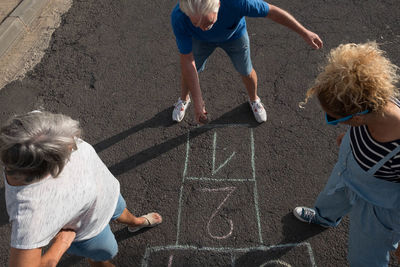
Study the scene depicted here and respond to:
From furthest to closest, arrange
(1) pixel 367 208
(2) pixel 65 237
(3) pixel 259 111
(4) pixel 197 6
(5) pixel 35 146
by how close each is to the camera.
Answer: (3) pixel 259 111, (4) pixel 197 6, (1) pixel 367 208, (2) pixel 65 237, (5) pixel 35 146

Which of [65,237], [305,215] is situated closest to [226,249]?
[305,215]

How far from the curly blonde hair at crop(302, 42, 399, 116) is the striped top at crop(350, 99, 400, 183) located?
174mm

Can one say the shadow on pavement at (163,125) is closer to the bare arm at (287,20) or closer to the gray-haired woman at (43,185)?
the bare arm at (287,20)

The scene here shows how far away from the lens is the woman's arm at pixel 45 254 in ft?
4.92

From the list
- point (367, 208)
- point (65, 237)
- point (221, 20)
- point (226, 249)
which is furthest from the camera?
point (226, 249)

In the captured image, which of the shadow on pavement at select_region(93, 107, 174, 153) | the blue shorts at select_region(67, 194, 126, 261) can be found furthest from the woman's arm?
the shadow on pavement at select_region(93, 107, 174, 153)

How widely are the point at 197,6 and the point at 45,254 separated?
1.80m

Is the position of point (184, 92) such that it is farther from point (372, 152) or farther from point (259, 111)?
point (372, 152)

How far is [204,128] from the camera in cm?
364

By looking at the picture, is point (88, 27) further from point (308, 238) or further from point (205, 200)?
point (308, 238)

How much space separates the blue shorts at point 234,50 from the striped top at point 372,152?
55.7 inches

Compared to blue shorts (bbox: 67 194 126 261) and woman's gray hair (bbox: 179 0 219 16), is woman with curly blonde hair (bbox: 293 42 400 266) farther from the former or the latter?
blue shorts (bbox: 67 194 126 261)

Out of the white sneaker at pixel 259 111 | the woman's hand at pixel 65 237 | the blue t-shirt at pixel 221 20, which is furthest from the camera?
the white sneaker at pixel 259 111

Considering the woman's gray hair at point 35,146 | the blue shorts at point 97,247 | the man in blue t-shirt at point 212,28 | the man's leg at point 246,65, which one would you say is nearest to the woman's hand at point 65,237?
the blue shorts at point 97,247
